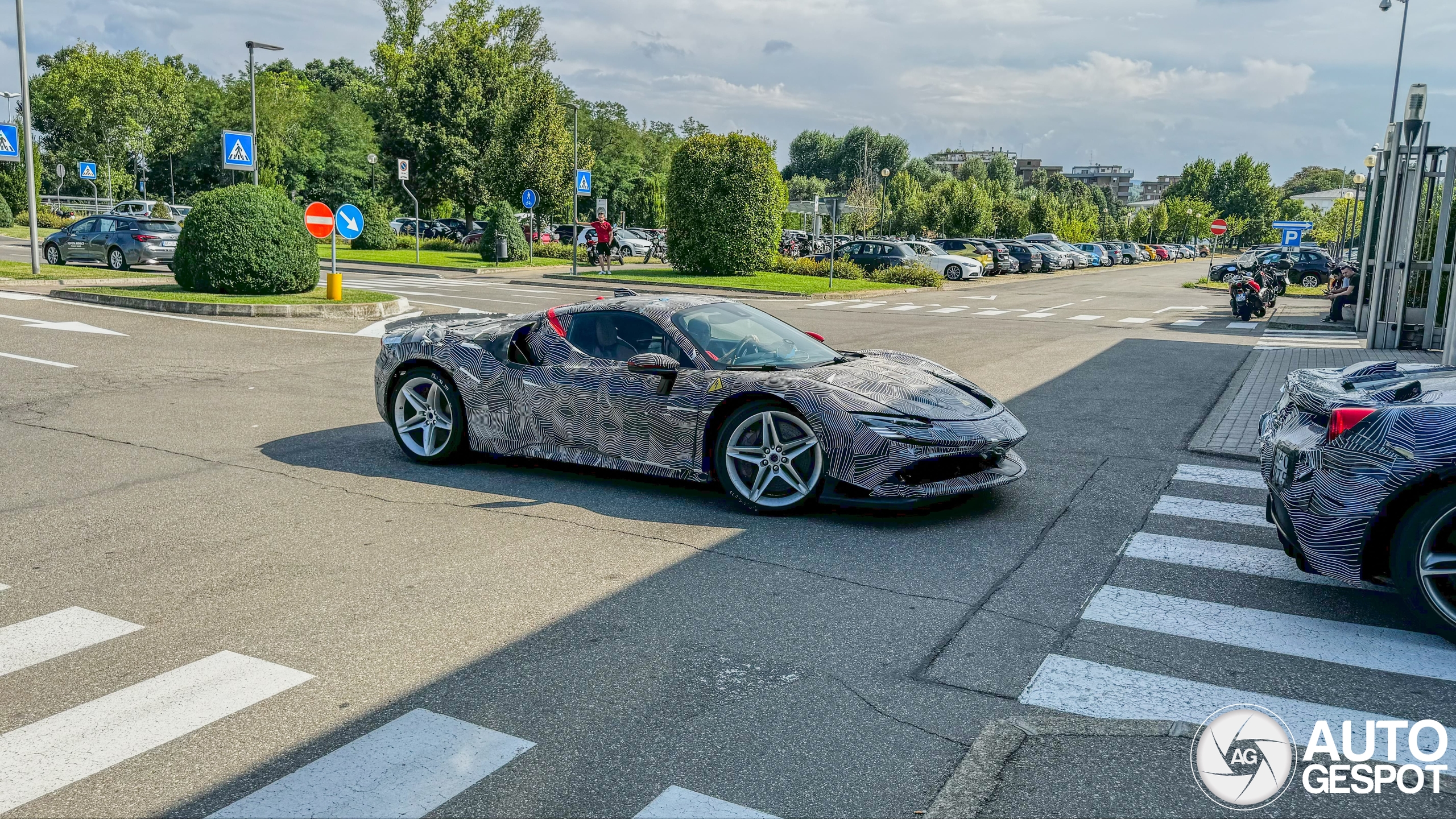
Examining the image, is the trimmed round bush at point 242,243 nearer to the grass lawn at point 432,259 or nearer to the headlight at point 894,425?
the grass lawn at point 432,259

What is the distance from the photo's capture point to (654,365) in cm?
669

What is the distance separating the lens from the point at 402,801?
3.23m

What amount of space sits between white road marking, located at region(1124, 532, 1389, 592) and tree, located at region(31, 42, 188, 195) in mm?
69579

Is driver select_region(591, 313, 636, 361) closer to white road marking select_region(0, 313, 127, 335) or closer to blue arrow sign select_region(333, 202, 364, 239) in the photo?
white road marking select_region(0, 313, 127, 335)

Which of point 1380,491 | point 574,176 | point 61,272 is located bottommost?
point 61,272

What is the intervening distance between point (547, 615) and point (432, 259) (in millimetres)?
38146

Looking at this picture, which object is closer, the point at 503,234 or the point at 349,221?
the point at 349,221

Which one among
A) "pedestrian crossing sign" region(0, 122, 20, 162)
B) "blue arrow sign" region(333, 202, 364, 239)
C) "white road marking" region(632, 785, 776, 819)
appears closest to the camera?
"white road marking" region(632, 785, 776, 819)

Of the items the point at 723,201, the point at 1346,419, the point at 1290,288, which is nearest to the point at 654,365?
the point at 1346,419

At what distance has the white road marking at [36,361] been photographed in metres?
12.5

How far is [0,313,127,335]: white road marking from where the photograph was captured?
15805mm

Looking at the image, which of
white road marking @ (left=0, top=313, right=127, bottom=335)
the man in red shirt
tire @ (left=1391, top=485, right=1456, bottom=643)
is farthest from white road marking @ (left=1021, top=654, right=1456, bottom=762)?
the man in red shirt

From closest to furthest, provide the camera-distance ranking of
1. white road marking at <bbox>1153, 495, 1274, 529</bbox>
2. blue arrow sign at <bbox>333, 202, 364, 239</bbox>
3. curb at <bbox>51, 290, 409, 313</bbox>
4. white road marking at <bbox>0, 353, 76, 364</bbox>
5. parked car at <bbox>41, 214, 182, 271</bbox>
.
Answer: white road marking at <bbox>1153, 495, 1274, 529</bbox>, white road marking at <bbox>0, 353, 76, 364</bbox>, curb at <bbox>51, 290, 409, 313</bbox>, blue arrow sign at <bbox>333, 202, 364, 239</bbox>, parked car at <bbox>41, 214, 182, 271</bbox>

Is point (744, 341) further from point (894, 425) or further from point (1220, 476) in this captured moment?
point (1220, 476)
